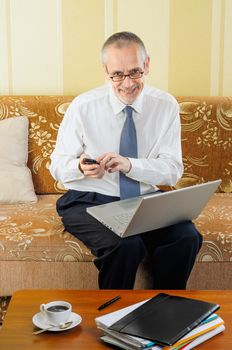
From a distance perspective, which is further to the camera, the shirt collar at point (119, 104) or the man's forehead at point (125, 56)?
the shirt collar at point (119, 104)

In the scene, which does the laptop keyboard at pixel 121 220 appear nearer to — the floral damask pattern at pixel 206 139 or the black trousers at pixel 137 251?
the black trousers at pixel 137 251

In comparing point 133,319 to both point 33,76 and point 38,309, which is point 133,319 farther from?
point 33,76

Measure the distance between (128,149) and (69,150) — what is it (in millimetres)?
231

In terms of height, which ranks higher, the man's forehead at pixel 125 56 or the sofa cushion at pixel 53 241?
the man's forehead at pixel 125 56

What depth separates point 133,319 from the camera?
1392mm

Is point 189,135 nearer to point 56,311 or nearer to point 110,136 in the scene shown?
point 110,136

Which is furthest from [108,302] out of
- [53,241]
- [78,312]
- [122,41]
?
[122,41]

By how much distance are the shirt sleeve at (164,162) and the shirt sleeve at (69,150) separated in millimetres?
220

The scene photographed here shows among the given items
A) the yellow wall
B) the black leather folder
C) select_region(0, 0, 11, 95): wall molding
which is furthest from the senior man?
select_region(0, 0, 11, 95): wall molding

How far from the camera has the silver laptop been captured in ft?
5.65

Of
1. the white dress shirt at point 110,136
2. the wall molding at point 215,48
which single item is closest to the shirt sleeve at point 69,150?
the white dress shirt at point 110,136

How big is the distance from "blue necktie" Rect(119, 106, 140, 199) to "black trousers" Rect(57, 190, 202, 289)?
19cm

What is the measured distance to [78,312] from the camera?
1483 millimetres

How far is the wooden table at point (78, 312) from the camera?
1.34 metres
